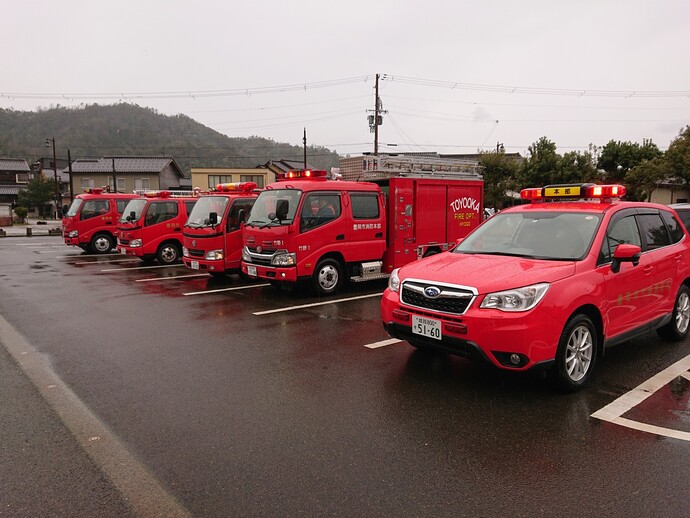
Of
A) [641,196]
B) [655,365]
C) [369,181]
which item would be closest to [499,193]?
[641,196]

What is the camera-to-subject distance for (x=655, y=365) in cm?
507

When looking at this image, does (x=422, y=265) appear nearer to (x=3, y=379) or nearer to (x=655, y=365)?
(x=655, y=365)

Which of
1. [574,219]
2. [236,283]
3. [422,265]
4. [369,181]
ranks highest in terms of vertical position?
[369,181]

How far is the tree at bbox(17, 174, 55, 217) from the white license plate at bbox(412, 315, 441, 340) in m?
55.6

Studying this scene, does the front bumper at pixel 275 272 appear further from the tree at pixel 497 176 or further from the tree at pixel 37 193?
the tree at pixel 37 193

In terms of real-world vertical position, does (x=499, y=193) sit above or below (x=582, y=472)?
above

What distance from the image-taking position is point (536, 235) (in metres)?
4.93

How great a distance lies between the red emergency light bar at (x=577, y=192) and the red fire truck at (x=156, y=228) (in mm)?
10759

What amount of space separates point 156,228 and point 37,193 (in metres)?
44.5

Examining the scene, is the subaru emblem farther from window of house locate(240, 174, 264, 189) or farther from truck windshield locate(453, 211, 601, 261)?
window of house locate(240, 174, 264, 189)

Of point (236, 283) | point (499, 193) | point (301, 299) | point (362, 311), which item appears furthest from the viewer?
point (499, 193)

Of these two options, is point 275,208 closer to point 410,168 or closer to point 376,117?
point 410,168

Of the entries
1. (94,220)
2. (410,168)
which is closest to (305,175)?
(410,168)

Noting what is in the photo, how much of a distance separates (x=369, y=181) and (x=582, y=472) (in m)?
7.65
